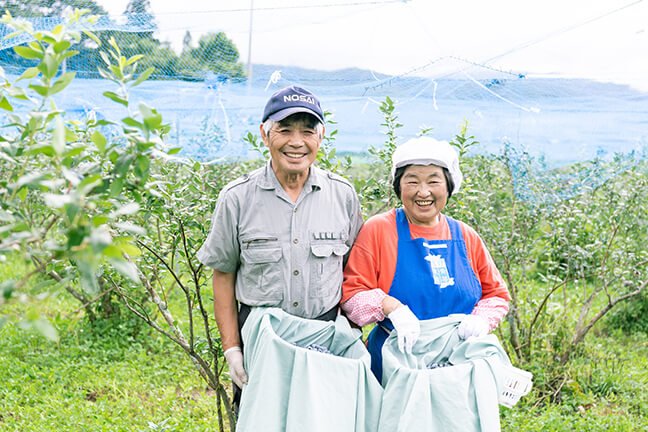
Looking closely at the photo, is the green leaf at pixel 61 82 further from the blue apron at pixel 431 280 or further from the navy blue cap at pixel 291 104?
the blue apron at pixel 431 280

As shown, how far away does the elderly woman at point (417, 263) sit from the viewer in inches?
81.9

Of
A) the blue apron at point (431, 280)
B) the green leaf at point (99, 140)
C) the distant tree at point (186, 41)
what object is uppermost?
the distant tree at point (186, 41)

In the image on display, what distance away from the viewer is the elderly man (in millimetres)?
2023

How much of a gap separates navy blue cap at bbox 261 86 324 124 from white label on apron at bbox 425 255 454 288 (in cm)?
67

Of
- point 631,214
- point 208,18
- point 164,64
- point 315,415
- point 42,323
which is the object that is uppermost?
point 208,18

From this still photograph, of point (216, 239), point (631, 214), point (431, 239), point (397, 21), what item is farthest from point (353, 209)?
point (397, 21)

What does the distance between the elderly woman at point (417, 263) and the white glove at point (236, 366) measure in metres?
0.43

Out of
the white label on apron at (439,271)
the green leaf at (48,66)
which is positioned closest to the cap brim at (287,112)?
the white label on apron at (439,271)

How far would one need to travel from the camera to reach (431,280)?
82.3 inches

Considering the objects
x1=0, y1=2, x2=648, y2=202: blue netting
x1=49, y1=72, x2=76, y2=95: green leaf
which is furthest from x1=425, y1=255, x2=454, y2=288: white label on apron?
x1=0, y1=2, x2=648, y2=202: blue netting

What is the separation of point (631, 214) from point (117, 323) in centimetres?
399

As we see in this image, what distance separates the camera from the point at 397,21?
5371 mm

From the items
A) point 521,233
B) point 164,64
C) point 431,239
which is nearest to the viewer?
point 431,239

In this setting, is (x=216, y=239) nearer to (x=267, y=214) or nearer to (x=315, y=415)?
(x=267, y=214)
